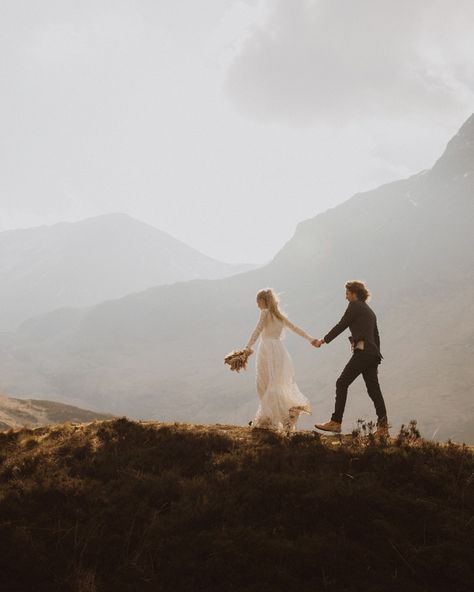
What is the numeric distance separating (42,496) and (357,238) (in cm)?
11675

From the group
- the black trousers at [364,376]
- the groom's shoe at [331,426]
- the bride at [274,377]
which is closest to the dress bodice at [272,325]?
the bride at [274,377]

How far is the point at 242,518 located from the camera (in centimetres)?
420

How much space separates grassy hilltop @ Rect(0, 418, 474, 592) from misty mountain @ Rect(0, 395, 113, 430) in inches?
1154

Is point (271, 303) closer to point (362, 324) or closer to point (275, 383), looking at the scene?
point (275, 383)

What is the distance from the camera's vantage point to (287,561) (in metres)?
3.57

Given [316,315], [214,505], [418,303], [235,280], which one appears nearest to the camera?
[214,505]

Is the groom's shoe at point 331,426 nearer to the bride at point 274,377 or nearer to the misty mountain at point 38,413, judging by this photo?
the bride at point 274,377

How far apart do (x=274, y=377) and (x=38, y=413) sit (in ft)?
115

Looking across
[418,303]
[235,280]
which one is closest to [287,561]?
[418,303]

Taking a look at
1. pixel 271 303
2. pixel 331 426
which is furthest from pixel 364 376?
pixel 271 303

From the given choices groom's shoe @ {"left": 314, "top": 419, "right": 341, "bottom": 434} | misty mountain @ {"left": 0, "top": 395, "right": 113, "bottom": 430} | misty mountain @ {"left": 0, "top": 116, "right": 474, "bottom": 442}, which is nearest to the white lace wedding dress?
groom's shoe @ {"left": 314, "top": 419, "right": 341, "bottom": 434}

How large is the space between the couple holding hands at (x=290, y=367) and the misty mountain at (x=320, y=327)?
3649 cm

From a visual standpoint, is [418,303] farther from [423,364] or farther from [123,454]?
[123,454]

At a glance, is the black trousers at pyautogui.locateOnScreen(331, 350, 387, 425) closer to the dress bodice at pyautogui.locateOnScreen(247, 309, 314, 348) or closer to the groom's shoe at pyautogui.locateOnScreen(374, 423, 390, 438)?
the groom's shoe at pyautogui.locateOnScreen(374, 423, 390, 438)
